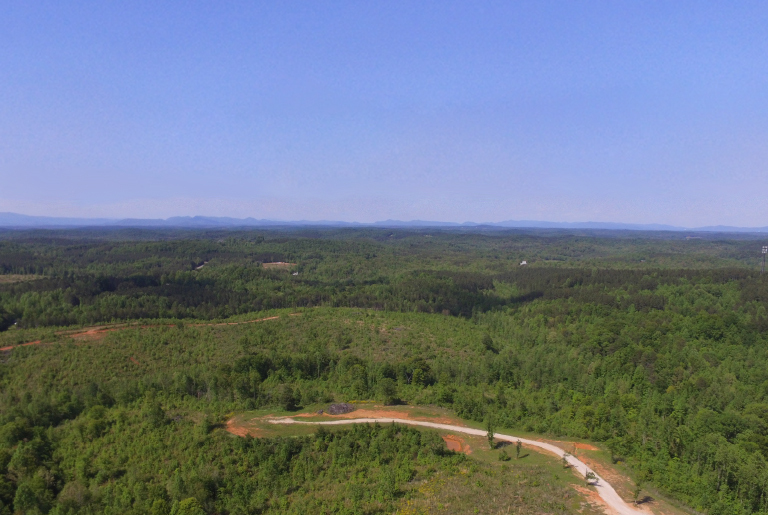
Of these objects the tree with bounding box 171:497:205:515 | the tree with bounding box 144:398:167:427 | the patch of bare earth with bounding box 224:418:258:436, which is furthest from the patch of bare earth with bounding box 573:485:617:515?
the tree with bounding box 144:398:167:427

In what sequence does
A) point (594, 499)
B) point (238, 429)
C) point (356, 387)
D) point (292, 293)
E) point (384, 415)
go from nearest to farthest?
1. point (594, 499)
2. point (238, 429)
3. point (384, 415)
4. point (356, 387)
5. point (292, 293)

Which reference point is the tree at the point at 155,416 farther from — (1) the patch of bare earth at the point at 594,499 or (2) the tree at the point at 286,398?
(1) the patch of bare earth at the point at 594,499

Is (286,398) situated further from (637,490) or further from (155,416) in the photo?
(637,490)

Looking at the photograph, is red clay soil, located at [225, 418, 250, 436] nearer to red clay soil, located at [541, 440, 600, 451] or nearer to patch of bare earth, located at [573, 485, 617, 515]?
patch of bare earth, located at [573, 485, 617, 515]

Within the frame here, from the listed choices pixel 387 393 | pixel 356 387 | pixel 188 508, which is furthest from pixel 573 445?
pixel 188 508

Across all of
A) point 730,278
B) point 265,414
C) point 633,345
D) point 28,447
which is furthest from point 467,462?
point 730,278

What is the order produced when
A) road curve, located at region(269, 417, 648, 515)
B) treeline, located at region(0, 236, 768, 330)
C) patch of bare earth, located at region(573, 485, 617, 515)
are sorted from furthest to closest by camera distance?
treeline, located at region(0, 236, 768, 330)
road curve, located at region(269, 417, 648, 515)
patch of bare earth, located at region(573, 485, 617, 515)

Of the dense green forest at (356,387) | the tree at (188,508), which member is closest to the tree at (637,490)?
the dense green forest at (356,387)
